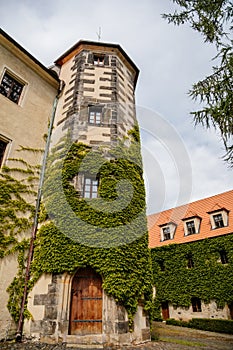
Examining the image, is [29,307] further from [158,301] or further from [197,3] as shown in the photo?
[158,301]

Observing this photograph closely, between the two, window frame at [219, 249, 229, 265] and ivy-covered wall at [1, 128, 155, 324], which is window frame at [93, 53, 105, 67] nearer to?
ivy-covered wall at [1, 128, 155, 324]

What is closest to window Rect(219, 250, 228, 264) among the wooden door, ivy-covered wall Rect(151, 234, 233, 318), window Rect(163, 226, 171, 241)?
ivy-covered wall Rect(151, 234, 233, 318)

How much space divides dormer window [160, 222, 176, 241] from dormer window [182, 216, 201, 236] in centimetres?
129

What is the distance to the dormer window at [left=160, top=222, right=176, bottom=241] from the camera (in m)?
21.7

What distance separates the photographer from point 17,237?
338 inches

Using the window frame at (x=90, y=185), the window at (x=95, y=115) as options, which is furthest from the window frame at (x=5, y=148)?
the window at (x=95, y=115)

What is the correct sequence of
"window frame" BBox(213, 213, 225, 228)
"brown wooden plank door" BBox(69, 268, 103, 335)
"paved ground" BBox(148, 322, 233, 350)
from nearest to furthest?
"brown wooden plank door" BBox(69, 268, 103, 335) < "paved ground" BBox(148, 322, 233, 350) < "window frame" BBox(213, 213, 225, 228)

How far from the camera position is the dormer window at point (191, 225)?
66.1 feet

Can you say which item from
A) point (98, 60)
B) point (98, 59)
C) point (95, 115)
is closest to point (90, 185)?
point (95, 115)

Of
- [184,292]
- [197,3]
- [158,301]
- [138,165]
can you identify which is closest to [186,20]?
[197,3]

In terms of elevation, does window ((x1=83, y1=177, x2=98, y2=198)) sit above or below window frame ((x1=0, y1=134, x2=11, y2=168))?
below

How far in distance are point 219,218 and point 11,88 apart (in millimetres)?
16654

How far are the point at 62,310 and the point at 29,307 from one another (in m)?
1.21

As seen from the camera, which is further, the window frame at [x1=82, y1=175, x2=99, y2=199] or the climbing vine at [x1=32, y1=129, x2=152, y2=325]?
the window frame at [x1=82, y1=175, x2=99, y2=199]
